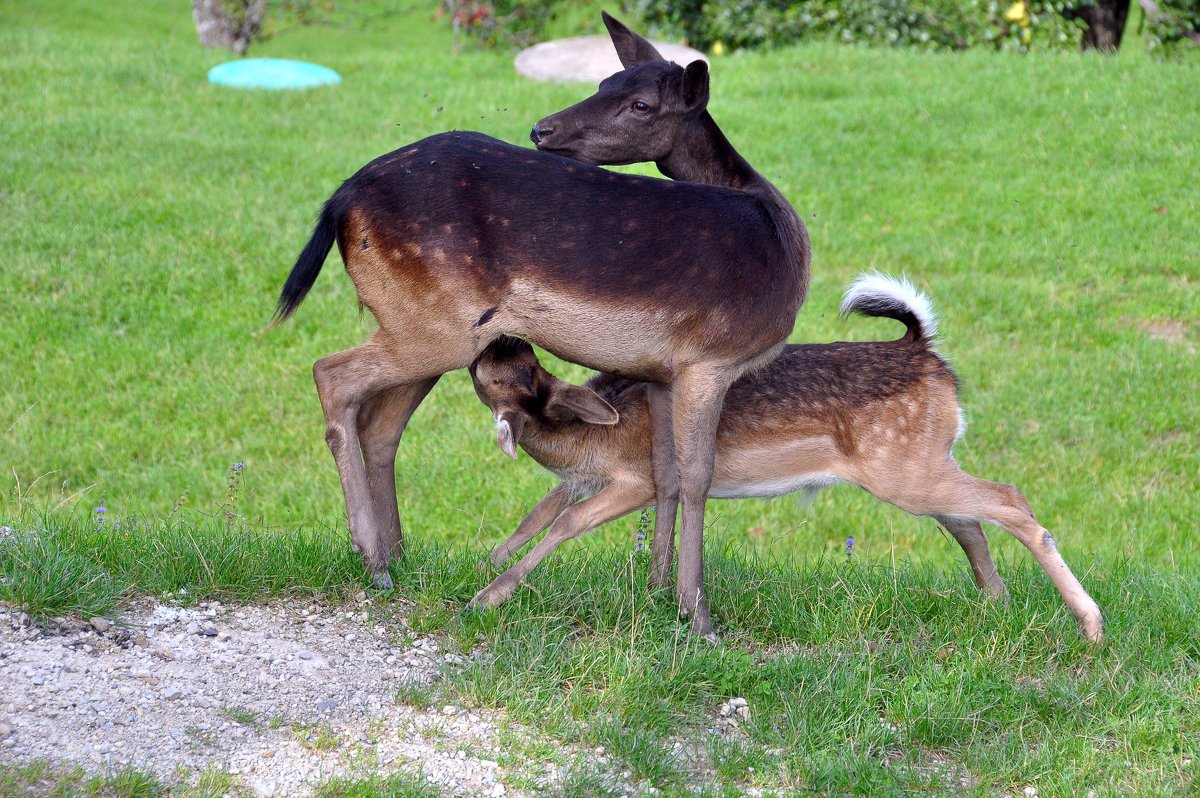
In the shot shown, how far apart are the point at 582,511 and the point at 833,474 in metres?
1.09

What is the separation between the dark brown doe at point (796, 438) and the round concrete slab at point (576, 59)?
371 inches

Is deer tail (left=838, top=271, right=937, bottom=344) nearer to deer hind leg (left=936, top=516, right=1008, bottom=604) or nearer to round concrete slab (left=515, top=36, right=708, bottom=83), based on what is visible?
deer hind leg (left=936, top=516, right=1008, bottom=604)

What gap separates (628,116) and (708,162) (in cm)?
42

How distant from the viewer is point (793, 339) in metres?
9.84

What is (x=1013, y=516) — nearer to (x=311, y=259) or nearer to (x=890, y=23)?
(x=311, y=259)

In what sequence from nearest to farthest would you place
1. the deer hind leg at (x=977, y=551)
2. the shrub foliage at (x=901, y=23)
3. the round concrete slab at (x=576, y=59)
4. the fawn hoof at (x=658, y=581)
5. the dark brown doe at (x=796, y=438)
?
the fawn hoof at (x=658, y=581), the dark brown doe at (x=796, y=438), the deer hind leg at (x=977, y=551), the round concrete slab at (x=576, y=59), the shrub foliage at (x=901, y=23)

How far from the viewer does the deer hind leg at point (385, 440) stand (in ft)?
17.2

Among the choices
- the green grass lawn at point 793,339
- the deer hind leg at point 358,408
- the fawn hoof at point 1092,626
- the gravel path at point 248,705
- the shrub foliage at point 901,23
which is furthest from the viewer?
the shrub foliage at point 901,23

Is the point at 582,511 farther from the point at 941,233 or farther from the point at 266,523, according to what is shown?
the point at 941,233

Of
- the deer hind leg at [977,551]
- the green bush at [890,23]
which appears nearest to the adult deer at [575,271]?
the deer hind leg at [977,551]

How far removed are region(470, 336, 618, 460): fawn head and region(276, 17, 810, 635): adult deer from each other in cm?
47

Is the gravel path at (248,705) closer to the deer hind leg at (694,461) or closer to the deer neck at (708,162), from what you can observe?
the deer hind leg at (694,461)

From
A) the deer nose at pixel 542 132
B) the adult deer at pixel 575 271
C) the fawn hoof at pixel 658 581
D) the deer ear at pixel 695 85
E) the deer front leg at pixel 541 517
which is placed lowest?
the fawn hoof at pixel 658 581

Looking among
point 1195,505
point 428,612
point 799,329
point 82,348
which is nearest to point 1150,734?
point 428,612
